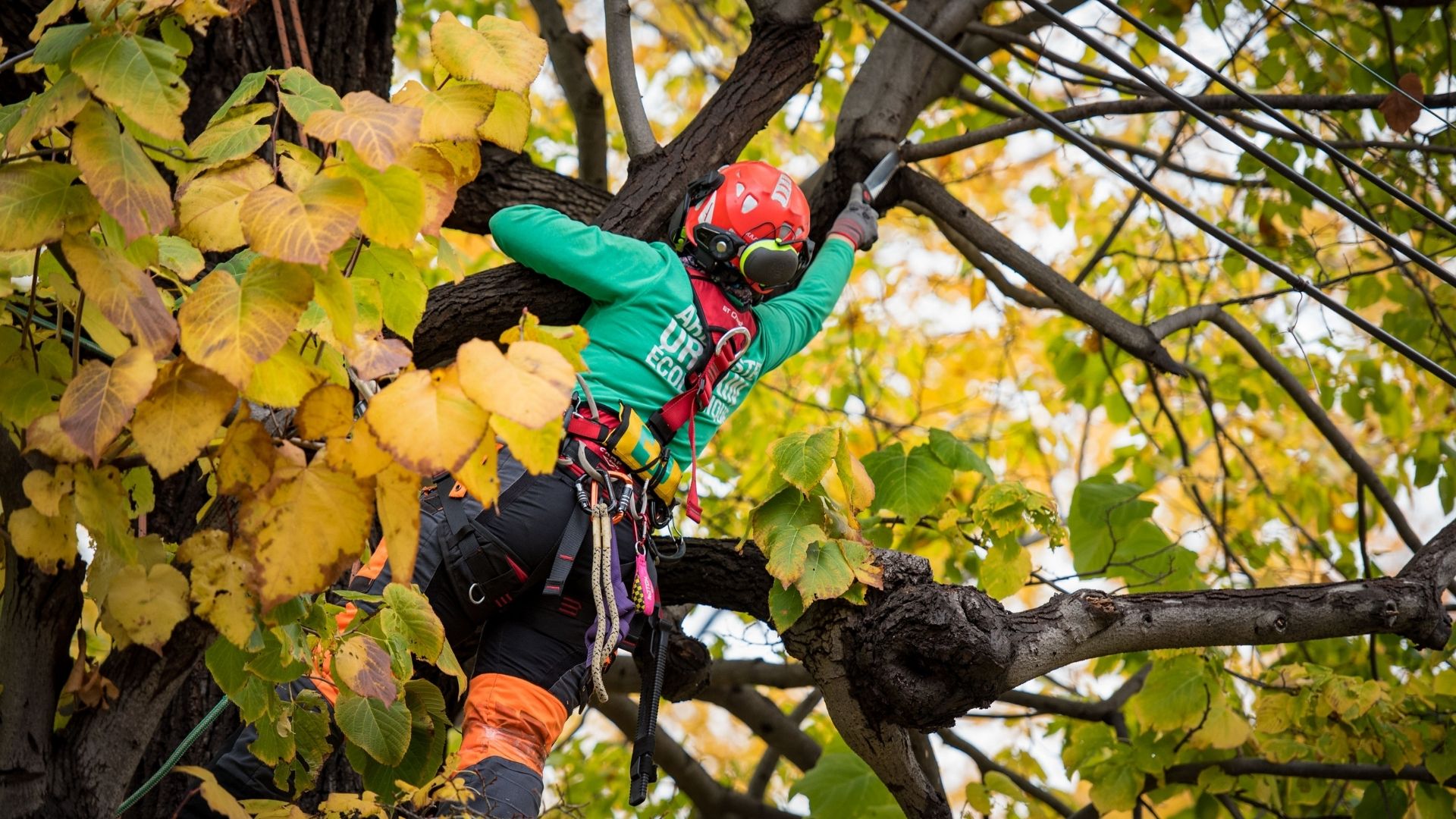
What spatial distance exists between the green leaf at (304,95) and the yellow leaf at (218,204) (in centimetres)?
10

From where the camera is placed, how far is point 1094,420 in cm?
984

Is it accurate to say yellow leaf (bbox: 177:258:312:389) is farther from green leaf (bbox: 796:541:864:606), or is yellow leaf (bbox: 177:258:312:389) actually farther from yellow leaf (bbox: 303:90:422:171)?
green leaf (bbox: 796:541:864:606)

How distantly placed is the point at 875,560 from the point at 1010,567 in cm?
69

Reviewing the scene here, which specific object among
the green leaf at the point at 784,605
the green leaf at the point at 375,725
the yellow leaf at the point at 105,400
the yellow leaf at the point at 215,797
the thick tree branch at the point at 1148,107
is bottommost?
the yellow leaf at the point at 215,797

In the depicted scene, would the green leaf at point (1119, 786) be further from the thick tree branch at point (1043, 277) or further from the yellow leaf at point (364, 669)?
the yellow leaf at point (364, 669)

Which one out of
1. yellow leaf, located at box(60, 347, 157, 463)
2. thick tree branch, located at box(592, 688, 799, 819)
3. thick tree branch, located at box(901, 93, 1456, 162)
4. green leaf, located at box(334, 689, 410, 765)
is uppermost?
thick tree branch, located at box(901, 93, 1456, 162)

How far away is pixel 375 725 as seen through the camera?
208cm

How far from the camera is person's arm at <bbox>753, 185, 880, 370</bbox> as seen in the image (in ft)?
11.6

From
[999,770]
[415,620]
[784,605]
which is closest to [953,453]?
[784,605]

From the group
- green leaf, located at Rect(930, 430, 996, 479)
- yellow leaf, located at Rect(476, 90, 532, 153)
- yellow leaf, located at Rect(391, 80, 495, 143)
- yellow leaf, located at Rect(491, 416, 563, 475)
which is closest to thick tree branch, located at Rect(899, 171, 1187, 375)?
green leaf, located at Rect(930, 430, 996, 479)

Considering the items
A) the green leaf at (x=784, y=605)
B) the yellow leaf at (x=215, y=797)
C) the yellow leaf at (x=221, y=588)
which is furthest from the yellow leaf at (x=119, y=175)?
the green leaf at (x=784, y=605)

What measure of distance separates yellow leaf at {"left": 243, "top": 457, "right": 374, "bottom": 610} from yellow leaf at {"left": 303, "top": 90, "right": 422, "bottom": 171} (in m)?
0.37

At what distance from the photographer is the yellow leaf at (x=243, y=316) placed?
1.41m

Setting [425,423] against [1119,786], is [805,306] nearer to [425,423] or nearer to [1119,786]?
[1119,786]
